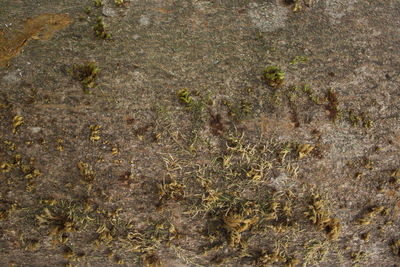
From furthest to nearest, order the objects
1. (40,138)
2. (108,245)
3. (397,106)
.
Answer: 1. (108,245)
2. (397,106)
3. (40,138)

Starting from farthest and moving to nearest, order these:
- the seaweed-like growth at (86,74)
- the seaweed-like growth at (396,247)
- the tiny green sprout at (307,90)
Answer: the seaweed-like growth at (396,247) < the tiny green sprout at (307,90) < the seaweed-like growth at (86,74)

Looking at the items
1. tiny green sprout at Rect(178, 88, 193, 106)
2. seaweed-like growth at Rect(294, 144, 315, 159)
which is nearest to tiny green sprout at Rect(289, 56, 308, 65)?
seaweed-like growth at Rect(294, 144, 315, 159)

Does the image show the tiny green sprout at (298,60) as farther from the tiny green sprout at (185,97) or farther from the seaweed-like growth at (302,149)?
the tiny green sprout at (185,97)

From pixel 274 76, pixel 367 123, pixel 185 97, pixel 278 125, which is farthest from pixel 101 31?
pixel 367 123

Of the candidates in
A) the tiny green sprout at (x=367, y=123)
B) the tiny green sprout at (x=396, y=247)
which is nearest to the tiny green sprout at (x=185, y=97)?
the tiny green sprout at (x=367, y=123)

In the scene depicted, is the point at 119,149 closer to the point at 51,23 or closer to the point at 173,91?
the point at 173,91

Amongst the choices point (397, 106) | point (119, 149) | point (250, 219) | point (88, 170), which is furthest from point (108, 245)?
point (397, 106)

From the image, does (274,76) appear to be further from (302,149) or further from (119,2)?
(119,2)
